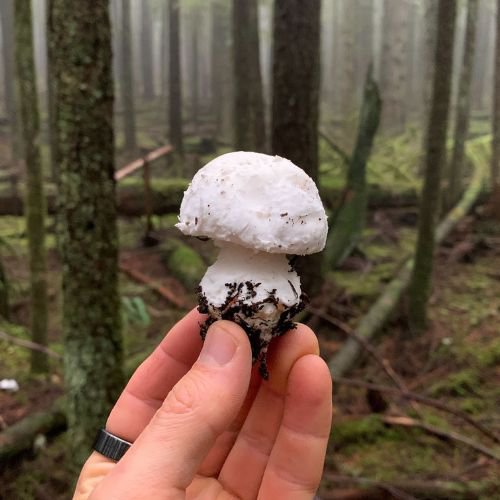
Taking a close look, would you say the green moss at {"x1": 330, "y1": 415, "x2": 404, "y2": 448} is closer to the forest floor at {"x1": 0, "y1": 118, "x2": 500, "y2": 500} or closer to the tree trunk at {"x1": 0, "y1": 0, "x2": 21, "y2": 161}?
the forest floor at {"x1": 0, "y1": 118, "x2": 500, "y2": 500}

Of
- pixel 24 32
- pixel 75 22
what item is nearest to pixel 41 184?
pixel 24 32

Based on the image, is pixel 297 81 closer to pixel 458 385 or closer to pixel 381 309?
pixel 381 309

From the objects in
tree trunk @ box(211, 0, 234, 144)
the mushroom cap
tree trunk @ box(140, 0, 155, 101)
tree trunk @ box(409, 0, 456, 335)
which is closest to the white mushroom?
the mushroom cap

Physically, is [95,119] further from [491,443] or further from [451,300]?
[451,300]

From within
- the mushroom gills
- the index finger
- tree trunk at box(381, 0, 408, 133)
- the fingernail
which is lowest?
the index finger

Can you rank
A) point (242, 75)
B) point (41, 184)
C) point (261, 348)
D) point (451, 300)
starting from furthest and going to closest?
point (242, 75) < point (451, 300) < point (41, 184) < point (261, 348)

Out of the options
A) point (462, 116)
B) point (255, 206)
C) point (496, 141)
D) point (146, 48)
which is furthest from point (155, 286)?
point (146, 48)
